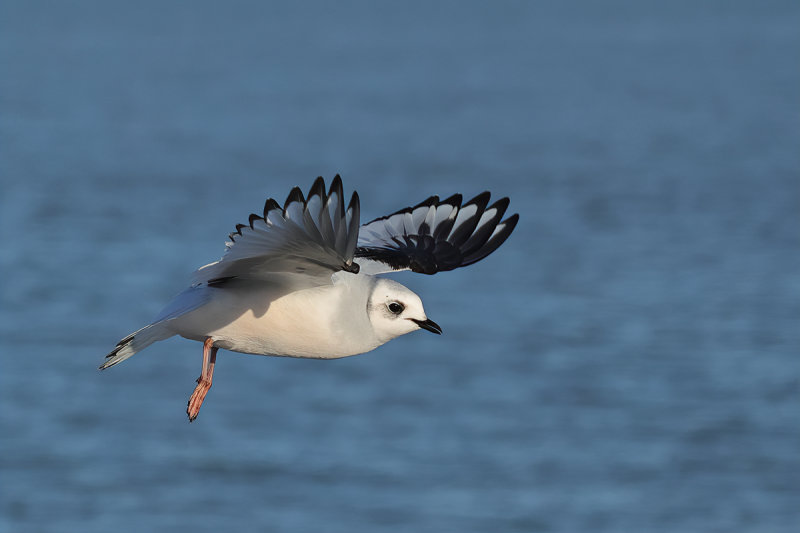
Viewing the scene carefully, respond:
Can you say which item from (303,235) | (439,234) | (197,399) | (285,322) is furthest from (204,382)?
(439,234)

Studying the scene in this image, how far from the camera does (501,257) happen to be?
148 ft

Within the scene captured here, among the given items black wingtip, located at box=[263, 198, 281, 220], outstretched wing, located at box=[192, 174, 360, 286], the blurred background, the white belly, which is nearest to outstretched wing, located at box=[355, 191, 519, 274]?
the white belly

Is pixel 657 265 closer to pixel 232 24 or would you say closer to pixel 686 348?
pixel 686 348

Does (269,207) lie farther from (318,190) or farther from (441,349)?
(441,349)

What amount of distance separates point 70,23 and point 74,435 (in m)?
127

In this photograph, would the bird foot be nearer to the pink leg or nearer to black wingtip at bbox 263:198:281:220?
the pink leg

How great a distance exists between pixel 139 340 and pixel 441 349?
1129 inches

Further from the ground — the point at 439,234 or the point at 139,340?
the point at 439,234

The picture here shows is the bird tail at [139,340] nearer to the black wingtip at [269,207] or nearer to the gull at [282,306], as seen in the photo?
the gull at [282,306]

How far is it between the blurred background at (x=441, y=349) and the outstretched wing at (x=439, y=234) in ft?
62.2

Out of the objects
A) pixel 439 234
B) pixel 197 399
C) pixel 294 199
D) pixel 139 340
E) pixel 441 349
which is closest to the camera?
pixel 294 199

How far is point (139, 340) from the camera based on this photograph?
9.44 meters

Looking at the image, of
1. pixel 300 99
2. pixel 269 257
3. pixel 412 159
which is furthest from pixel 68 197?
pixel 269 257

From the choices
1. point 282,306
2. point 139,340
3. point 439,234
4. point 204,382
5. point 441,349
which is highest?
point 441,349
